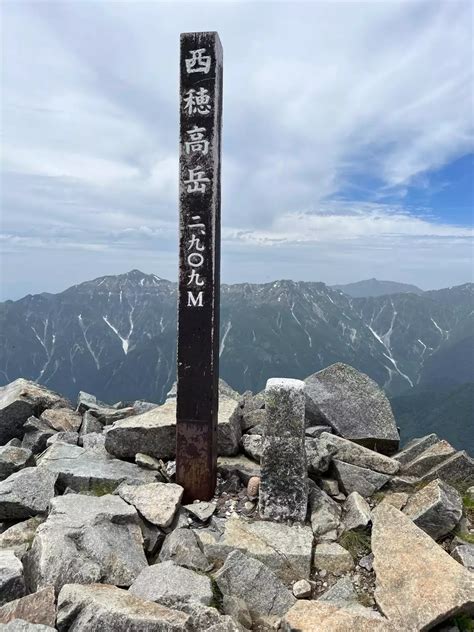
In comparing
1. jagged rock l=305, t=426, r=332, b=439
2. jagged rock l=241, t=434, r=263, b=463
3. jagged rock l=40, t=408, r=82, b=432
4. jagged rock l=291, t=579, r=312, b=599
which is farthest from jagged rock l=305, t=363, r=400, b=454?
jagged rock l=40, t=408, r=82, b=432

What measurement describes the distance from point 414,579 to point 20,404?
423 inches

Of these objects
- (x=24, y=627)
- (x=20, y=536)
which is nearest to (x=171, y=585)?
(x=24, y=627)

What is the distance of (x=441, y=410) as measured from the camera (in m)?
199

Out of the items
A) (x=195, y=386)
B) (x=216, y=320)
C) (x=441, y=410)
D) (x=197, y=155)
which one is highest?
(x=197, y=155)

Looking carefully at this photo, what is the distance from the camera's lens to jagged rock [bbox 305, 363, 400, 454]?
1110cm

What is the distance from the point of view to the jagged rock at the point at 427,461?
389 inches

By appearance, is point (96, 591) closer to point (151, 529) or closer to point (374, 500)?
point (151, 529)

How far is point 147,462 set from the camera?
31.8 feet

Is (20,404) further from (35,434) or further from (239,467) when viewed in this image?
(239,467)

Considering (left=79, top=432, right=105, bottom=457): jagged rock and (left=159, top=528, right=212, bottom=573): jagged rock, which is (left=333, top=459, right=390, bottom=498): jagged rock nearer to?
(left=159, top=528, right=212, bottom=573): jagged rock

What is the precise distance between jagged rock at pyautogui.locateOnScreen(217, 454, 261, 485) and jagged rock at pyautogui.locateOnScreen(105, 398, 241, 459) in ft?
0.63

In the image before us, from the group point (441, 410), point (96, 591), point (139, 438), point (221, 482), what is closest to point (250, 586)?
point (96, 591)

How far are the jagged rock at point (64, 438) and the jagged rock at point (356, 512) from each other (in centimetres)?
687

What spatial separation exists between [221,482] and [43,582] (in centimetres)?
437
